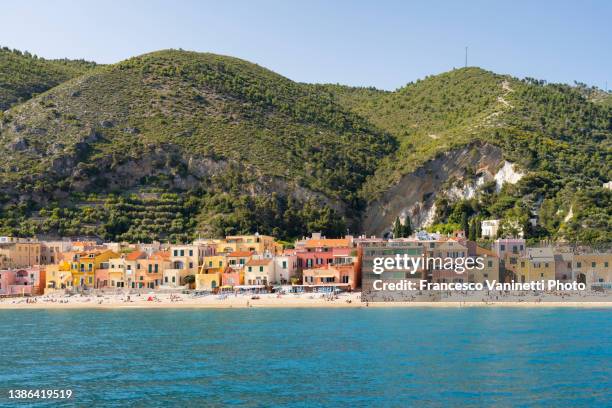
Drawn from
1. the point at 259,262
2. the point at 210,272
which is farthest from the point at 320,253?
the point at 210,272

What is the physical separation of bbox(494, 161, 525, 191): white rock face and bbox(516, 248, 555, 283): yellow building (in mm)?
31897

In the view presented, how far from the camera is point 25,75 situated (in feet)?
469

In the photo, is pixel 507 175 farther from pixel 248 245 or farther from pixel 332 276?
pixel 332 276

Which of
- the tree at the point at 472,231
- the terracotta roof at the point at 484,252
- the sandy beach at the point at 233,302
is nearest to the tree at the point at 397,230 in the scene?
the tree at the point at 472,231

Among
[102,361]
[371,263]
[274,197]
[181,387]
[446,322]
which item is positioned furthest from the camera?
[274,197]

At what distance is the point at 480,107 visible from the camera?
442 feet

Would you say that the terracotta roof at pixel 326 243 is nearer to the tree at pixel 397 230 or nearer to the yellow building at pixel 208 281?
the yellow building at pixel 208 281

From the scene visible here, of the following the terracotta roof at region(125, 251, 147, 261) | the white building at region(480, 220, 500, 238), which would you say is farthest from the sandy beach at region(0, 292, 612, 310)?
the white building at region(480, 220, 500, 238)

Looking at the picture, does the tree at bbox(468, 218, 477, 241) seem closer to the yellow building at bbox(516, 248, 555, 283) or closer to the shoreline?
the yellow building at bbox(516, 248, 555, 283)

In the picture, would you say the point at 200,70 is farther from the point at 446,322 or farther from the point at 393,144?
the point at 446,322

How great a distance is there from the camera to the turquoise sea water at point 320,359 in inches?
1443

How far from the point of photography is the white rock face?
107 metres

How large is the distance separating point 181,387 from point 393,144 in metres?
101

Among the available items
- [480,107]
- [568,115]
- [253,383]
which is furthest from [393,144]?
[253,383]
